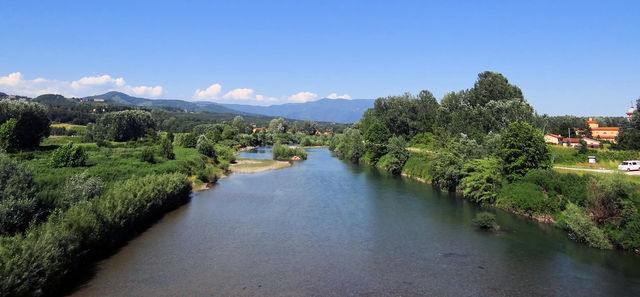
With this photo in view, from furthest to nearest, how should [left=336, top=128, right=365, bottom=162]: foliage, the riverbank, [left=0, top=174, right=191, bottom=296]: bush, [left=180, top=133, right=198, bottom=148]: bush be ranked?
[left=336, top=128, right=365, bottom=162]: foliage
[left=180, top=133, right=198, bottom=148]: bush
the riverbank
[left=0, top=174, right=191, bottom=296]: bush

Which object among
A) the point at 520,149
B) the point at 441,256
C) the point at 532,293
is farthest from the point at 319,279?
the point at 520,149

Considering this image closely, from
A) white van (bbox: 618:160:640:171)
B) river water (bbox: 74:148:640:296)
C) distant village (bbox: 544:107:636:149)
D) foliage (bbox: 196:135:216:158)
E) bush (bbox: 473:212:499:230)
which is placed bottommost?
river water (bbox: 74:148:640:296)

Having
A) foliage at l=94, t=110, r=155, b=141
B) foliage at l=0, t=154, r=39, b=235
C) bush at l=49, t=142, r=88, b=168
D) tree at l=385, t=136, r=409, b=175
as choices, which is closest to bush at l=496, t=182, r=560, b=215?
tree at l=385, t=136, r=409, b=175

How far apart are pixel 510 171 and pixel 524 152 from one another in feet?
7.13

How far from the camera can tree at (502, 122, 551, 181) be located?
1409 inches

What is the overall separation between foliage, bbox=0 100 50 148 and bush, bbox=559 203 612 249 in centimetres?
5549

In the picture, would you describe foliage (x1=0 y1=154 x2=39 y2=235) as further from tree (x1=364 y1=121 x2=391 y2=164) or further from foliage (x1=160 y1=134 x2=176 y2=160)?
tree (x1=364 y1=121 x2=391 y2=164)

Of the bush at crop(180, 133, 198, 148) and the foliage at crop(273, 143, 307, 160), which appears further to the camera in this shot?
the foliage at crop(273, 143, 307, 160)

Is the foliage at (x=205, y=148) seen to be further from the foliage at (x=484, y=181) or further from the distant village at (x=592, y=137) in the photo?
the distant village at (x=592, y=137)

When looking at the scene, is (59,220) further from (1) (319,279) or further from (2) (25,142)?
(2) (25,142)

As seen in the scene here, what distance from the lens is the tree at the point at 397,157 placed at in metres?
62.1

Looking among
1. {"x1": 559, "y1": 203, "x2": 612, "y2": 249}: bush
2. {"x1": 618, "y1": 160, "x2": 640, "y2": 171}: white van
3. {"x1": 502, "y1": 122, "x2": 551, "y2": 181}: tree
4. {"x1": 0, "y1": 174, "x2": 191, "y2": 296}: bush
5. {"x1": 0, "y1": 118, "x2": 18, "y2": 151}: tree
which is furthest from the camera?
{"x1": 0, "y1": 118, "x2": 18, "y2": 151}: tree

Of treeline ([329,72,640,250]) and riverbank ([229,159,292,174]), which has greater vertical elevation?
treeline ([329,72,640,250])

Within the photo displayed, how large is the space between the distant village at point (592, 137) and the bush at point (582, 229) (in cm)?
3046
